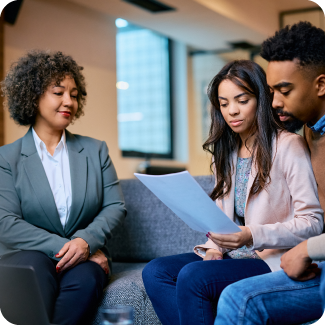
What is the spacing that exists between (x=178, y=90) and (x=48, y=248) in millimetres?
5045

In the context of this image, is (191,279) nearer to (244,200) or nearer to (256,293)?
(256,293)

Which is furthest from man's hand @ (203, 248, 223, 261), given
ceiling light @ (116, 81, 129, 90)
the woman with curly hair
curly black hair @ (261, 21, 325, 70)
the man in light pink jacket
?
ceiling light @ (116, 81, 129, 90)

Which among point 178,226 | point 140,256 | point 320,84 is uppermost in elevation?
point 320,84

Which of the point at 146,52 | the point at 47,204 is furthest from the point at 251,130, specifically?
the point at 146,52

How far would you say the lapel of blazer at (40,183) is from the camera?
1783 mm

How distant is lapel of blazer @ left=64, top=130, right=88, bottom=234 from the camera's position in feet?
5.97

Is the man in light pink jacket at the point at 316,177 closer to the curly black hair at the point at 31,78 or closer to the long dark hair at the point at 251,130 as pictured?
the long dark hair at the point at 251,130

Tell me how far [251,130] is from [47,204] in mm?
886

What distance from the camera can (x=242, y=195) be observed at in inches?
62.7

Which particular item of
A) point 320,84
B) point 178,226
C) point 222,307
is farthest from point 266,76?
point 178,226

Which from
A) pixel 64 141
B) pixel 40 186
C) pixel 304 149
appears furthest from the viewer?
pixel 64 141

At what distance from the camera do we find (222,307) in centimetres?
122

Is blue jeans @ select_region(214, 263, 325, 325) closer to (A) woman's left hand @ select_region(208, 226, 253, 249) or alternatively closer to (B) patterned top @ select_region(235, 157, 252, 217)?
(A) woman's left hand @ select_region(208, 226, 253, 249)

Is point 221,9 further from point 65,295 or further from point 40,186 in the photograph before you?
point 65,295
